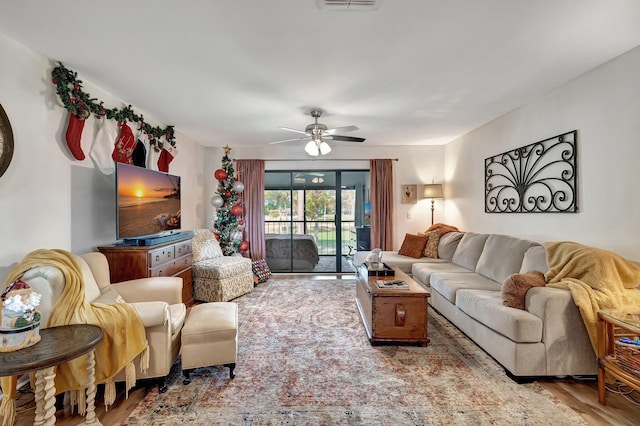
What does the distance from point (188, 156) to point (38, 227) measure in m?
2.98

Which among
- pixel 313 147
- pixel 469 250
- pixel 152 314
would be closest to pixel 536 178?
pixel 469 250

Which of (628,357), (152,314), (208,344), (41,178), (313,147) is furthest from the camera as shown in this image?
(313,147)

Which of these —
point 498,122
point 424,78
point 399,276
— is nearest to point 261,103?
point 424,78

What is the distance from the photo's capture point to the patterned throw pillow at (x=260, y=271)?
205 inches

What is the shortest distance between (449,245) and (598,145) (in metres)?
2.37

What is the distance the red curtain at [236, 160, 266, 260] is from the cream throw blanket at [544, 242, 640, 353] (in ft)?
14.7

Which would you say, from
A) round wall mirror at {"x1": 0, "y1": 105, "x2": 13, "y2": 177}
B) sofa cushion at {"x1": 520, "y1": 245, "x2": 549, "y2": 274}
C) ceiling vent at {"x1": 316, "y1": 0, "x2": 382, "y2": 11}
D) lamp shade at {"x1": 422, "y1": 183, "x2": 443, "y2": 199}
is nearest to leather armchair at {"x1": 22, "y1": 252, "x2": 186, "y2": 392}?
round wall mirror at {"x1": 0, "y1": 105, "x2": 13, "y2": 177}

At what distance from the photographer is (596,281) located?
7.32 feet

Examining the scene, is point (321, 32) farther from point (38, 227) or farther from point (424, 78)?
point (38, 227)

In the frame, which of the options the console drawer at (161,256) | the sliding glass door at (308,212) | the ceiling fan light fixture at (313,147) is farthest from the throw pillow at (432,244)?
the console drawer at (161,256)

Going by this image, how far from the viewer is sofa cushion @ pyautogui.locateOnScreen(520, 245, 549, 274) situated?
2787mm

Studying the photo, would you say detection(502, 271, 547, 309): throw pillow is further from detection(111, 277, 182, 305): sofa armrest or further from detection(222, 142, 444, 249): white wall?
detection(222, 142, 444, 249): white wall

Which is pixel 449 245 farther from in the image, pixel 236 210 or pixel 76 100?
pixel 76 100

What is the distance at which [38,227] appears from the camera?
236 cm
